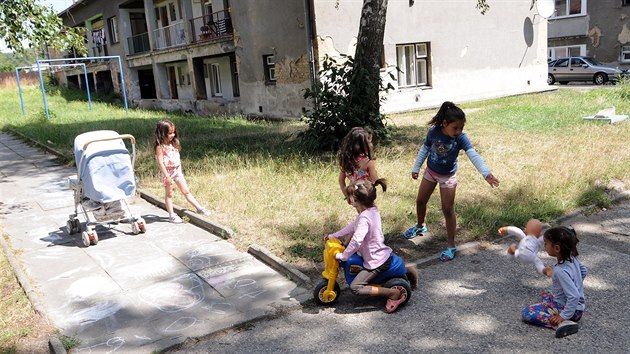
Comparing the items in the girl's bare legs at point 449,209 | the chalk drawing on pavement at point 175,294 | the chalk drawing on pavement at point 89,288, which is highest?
the girl's bare legs at point 449,209

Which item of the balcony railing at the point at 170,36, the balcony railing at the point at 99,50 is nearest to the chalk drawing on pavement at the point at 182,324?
the balcony railing at the point at 170,36

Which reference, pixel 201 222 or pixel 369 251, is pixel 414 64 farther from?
pixel 369 251

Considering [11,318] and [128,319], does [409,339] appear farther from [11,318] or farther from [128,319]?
[11,318]

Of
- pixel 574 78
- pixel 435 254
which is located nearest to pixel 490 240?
pixel 435 254

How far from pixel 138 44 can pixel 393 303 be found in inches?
1120

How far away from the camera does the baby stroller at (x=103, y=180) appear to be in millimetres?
5844

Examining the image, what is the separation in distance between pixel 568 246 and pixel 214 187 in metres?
5.43

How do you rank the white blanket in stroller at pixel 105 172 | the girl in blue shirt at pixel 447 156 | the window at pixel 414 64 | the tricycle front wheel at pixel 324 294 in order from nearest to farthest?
the tricycle front wheel at pixel 324 294 < the girl in blue shirt at pixel 447 156 < the white blanket in stroller at pixel 105 172 < the window at pixel 414 64

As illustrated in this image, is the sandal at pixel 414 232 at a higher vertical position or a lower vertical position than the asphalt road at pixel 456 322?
higher

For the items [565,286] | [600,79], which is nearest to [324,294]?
[565,286]

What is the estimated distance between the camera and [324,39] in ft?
52.7

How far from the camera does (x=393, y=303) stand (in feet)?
13.3

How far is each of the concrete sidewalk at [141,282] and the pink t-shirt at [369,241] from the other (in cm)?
73

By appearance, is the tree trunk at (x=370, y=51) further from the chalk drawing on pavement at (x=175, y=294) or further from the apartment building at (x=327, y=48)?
the chalk drawing on pavement at (x=175, y=294)
